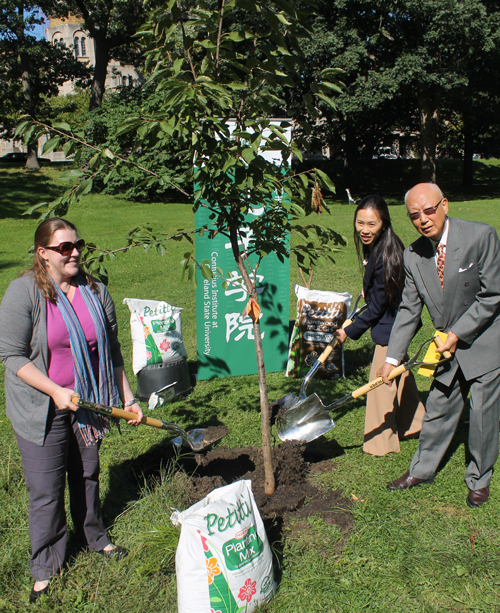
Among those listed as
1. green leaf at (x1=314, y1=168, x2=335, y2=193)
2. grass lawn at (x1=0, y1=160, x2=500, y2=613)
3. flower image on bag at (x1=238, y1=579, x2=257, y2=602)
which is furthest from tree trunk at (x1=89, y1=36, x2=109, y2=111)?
flower image on bag at (x1=238, y1=579, x2=257, y2=602)

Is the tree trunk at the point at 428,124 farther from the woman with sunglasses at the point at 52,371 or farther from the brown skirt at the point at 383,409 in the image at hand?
the woman with sunglasses at the point at 52,371

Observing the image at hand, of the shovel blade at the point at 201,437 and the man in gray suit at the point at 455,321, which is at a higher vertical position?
the man in gray suit at the point at 455,321

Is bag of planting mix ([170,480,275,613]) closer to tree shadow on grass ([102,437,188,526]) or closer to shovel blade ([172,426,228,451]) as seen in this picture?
tree shadow on grass ([102,437,188,526])

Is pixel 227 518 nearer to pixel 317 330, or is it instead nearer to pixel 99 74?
pixel 317 330

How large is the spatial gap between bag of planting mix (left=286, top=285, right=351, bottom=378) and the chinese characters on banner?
18 cm

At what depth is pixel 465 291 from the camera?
298 centimetres

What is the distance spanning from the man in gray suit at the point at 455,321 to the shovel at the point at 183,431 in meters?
1.35

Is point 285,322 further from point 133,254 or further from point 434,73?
point 434,73

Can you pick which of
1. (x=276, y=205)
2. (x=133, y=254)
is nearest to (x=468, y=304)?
(x=276, y=205)

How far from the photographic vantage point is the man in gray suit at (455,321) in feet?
9.50

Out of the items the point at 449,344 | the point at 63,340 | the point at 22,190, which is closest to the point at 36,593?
the point at 63,340

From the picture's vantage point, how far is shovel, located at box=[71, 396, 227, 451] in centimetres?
254

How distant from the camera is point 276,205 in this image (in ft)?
10.0

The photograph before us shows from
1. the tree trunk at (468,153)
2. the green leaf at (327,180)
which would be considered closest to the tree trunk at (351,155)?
the tree trunk at (468,153)
